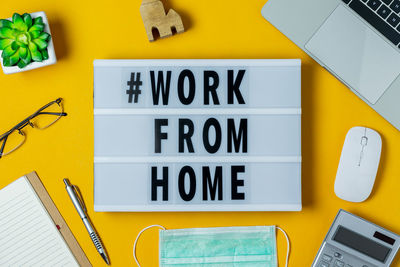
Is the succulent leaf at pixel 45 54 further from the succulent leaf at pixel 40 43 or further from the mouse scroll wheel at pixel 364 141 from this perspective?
the mouse scroll wheel at pixel 364 141

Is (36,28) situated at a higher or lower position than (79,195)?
higher

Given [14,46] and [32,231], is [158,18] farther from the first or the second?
[32,231]

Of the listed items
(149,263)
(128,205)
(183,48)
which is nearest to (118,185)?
(128,205)

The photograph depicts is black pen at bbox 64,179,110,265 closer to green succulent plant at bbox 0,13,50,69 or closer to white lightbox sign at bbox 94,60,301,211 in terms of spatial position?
white lightbox sign at bbox 94,60,301,211

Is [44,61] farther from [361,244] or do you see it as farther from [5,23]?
[361,244]

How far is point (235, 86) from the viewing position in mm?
736

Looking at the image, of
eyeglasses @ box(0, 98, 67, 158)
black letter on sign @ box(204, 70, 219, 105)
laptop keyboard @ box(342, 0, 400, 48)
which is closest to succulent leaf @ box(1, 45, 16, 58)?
eyeglasses @ box(0, 98, 67, 158)

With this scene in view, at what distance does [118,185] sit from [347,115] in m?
0.46

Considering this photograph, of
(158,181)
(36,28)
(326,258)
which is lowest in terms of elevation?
(326,258)

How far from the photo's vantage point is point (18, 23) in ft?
2.37

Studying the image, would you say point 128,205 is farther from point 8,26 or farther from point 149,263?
point 8,26

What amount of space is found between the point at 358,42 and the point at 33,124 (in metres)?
0.64

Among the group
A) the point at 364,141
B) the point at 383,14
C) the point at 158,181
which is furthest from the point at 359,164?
the point at 158,181

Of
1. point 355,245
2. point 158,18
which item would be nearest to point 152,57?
point 158,18
